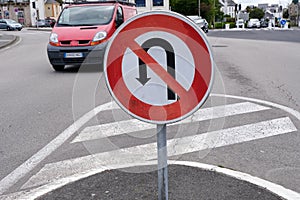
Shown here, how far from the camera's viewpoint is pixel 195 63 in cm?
290

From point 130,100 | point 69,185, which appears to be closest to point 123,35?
point 130,100

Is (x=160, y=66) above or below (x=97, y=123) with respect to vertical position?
above

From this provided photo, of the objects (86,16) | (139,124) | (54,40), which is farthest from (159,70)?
(86,16)

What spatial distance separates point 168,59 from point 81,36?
9.83m

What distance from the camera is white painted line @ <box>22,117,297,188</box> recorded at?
4527 mm

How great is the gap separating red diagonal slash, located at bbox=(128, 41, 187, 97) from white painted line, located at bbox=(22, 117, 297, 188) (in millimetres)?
1972

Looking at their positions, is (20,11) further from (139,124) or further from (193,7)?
→ (139,124)

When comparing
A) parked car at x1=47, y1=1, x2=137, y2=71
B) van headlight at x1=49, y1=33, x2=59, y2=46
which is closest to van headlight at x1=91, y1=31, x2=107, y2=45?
parked car at x1=47, y1=1, x2=137, y2=71

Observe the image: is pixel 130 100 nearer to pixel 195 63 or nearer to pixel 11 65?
pixel 195 63

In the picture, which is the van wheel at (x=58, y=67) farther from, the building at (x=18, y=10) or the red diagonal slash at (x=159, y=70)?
the building at (x=18, y=10)

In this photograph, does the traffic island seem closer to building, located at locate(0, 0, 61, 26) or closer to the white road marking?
the white road marking

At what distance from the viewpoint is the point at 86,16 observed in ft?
Result: 44.1

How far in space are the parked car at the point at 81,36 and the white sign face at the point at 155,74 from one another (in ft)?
28.8

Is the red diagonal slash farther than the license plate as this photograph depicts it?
No
